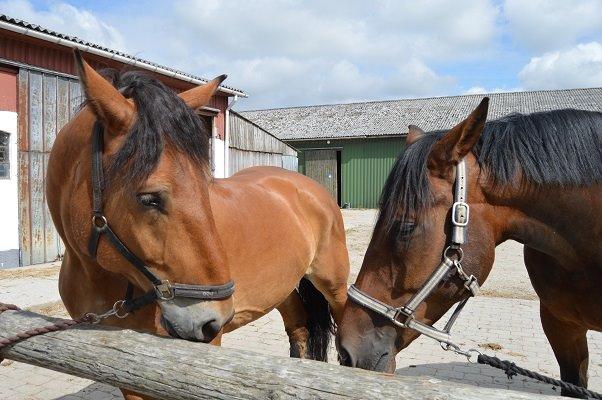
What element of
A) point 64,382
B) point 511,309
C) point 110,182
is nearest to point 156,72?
point 64,382

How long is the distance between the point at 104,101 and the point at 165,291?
692 mm

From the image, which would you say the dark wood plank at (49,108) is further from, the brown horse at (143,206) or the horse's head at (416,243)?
the horse's head at (416,243)

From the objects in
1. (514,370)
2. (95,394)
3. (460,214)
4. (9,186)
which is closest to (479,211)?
(460,214)

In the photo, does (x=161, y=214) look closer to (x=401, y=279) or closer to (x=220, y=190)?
(x=401, y=279)

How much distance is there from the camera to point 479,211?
177cm

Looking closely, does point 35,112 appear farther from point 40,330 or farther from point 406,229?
point 406,229

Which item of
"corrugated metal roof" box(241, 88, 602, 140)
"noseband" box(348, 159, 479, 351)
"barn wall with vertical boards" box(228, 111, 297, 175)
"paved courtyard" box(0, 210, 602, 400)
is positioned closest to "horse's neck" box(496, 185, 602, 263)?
"noseband" box(348, 159, 479, 351)

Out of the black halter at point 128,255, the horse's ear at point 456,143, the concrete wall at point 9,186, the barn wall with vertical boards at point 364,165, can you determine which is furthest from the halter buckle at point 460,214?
the barn wall with vertical boards at point 364,165

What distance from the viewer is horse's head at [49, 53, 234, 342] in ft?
5.16

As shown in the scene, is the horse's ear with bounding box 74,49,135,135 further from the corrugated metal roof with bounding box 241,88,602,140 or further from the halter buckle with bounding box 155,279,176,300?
the corrugated metal roof with bounding box 241,88,602,140

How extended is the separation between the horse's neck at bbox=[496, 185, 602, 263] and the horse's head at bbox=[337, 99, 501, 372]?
0.37 feet

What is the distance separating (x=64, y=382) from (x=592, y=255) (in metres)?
3.81

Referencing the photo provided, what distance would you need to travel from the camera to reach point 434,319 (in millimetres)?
1824

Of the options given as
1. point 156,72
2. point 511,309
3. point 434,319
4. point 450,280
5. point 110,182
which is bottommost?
point 511,309
